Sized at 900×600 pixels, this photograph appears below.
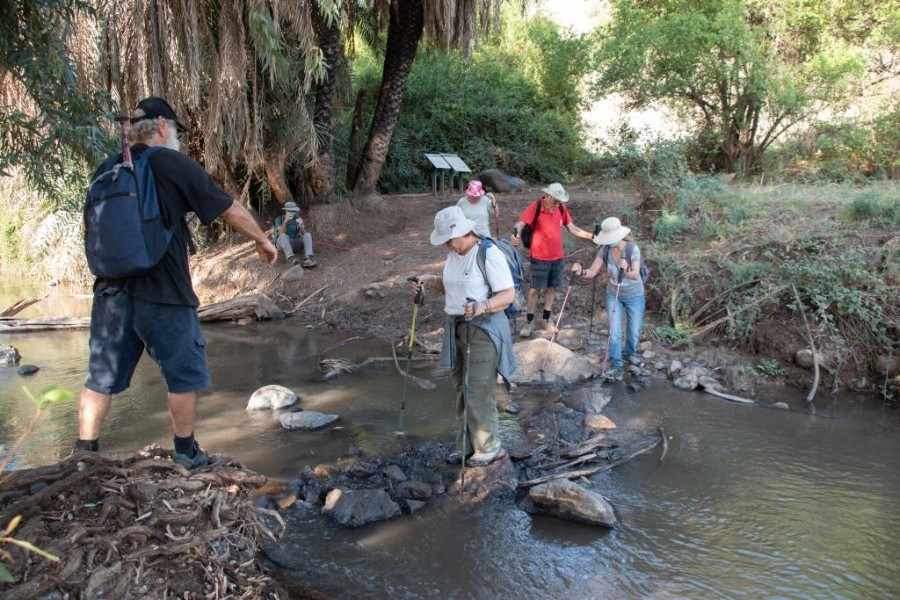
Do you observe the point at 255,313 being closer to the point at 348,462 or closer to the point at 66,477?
the point at 348,462

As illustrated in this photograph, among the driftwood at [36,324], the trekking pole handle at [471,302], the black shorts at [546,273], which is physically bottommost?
the driftwood at [36,324]

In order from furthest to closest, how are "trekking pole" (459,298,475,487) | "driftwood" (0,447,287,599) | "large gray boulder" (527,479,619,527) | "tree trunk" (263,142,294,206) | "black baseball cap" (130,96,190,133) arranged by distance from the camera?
1. "tree trunk" (263,142,294,206)
2. "trekking pole" (459,298,475,487)
3. "large gray boulder" (527,479,619,527)
4. "black baseball cap" (130,96,190,133)
5. "driftwood" (0,447,287,599)

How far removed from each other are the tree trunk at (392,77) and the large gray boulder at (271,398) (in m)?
8.21

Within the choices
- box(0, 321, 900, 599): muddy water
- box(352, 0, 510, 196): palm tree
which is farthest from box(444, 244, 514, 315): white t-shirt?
box(352, 0, 510, 196): palm tree

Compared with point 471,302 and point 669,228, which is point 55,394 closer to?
point 471,302

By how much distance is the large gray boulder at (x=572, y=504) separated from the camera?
176 inches

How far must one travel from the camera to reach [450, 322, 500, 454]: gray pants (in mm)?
4902

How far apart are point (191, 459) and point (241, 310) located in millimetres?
7105

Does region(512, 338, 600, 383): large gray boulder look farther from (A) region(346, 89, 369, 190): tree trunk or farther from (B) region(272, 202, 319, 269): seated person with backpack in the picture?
(A) region(346, 89, 369, 190): tree trunk

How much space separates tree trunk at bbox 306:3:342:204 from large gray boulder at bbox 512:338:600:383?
6631 millimetres

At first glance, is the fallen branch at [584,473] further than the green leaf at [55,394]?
Yes

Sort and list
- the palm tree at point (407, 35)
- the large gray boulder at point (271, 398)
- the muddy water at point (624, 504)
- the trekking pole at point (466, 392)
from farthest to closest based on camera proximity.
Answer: the palm tree at point (407, 35) → the large gray boulder at point (271, 398) → the trekking pole at point (466, 392) → the muddy water at point (624, 504)

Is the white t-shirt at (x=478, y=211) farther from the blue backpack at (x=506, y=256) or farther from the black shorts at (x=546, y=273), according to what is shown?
the blue backpack at (x=506, y=256)

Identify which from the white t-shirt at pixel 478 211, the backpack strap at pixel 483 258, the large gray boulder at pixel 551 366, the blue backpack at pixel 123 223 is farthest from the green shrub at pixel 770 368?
the blue backpack at pixel 123 223
